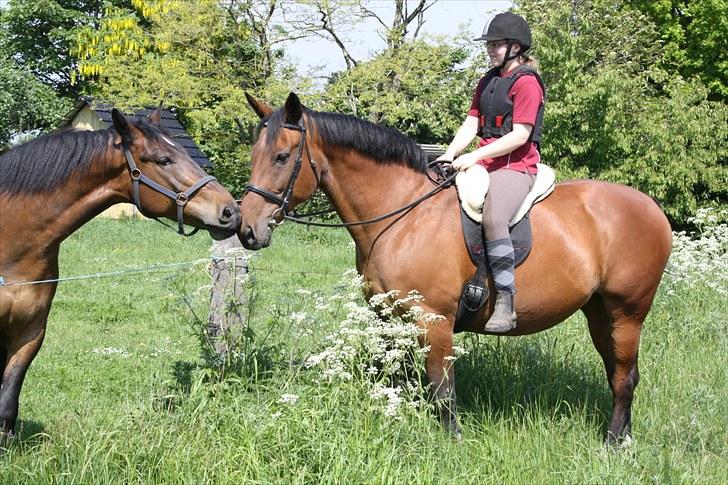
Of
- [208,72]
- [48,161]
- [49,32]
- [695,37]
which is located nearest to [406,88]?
[208,72]

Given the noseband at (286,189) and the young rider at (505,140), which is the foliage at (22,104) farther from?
the young rider at (505,140)

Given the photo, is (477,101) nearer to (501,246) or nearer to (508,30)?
(508,30)

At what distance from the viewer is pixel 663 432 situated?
206 inches

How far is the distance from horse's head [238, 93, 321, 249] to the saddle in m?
1.02

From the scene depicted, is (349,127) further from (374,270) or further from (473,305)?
(473,305)

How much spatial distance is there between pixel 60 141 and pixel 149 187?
56cm

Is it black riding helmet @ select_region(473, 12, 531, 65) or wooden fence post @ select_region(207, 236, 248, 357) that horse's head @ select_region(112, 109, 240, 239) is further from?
black riding helmet @ select_region(473, 12, 531, 65)

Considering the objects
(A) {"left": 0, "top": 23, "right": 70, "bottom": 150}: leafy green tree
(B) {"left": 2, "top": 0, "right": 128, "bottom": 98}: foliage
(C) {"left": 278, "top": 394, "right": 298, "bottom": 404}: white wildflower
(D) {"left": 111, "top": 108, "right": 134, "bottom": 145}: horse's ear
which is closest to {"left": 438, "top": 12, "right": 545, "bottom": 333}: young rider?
(C) {"left": 278, "top": 394, "right": 298, "bottom": 404}: white wildflower

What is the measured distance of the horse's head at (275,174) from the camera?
4727 millimetres

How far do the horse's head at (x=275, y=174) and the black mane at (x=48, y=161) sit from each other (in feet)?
3.01

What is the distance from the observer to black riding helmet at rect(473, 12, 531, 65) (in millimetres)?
5047

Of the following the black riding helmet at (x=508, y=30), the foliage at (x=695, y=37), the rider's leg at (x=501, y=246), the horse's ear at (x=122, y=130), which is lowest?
the rider's leg at (x=501, y=246)

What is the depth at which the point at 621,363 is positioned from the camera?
5.52 meters

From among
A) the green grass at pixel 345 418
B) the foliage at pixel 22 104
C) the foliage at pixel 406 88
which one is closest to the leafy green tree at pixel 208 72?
the foliage at pixel 406 88
